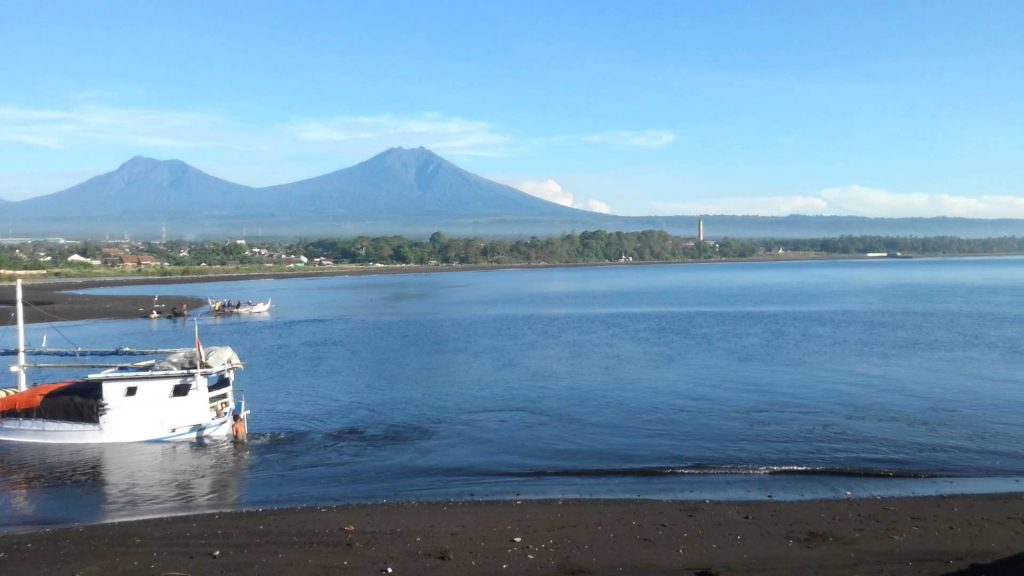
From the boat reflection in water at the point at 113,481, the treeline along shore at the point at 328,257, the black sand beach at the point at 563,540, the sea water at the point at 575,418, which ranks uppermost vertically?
the treeline along shore at the point at 328,257

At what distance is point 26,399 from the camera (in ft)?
50.3

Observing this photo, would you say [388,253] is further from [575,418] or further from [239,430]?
[239,430]

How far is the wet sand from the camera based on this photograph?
839 centimetres

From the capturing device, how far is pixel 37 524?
34.6 feet

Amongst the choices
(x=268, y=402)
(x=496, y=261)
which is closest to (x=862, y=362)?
(x=268, y=402)

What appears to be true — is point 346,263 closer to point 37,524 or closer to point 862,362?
point 862,362

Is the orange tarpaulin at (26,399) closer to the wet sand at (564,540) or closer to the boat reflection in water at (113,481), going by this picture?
the boat reflection in water at (113,481)

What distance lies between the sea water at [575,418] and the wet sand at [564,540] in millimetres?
887

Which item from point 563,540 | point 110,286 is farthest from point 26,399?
point 110,286

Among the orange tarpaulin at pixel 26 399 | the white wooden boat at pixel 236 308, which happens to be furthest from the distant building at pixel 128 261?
the orange tarpaulin at pixel 26 399

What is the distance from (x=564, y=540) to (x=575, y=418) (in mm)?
7389

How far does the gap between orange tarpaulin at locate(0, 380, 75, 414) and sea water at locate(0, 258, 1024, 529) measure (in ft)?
2.33

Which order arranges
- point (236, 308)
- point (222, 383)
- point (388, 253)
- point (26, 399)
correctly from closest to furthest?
1. point (26, 399)
2. point (222, 383)
3. point (236, 308)
4. point (388, 253)

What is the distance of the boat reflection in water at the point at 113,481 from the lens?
36.2ft
